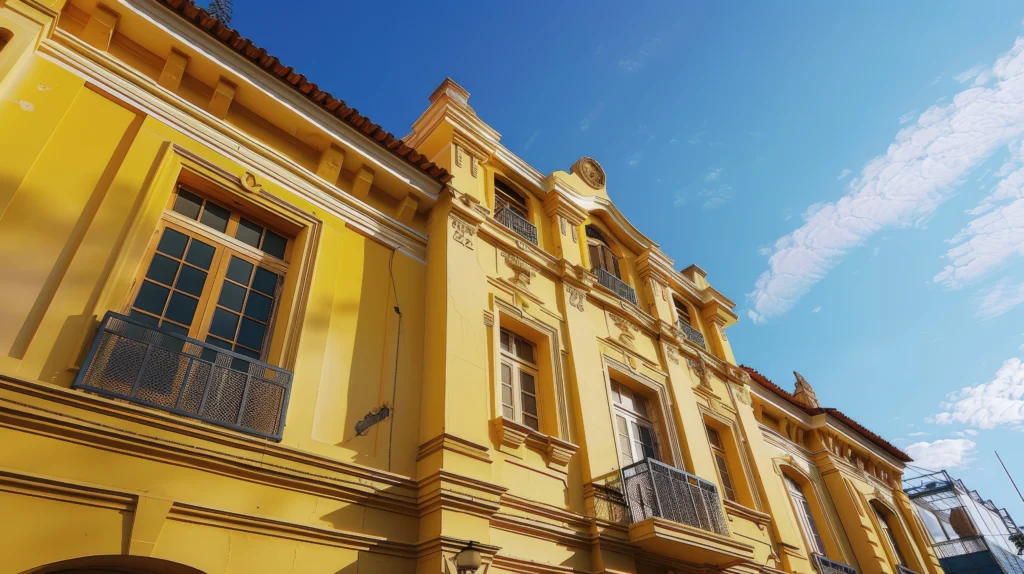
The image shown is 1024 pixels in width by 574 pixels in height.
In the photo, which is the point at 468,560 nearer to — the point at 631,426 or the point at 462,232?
the point at 462,232

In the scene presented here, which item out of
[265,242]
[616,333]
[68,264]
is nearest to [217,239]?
[265,242]

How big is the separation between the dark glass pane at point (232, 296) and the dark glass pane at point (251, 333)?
16cm

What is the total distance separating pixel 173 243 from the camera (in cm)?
590

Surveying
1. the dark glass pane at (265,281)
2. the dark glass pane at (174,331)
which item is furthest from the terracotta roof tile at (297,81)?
the dark glass pane at (174,331)

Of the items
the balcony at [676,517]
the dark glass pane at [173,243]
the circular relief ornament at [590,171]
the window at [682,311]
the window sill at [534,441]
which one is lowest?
the balcony at [676,517]

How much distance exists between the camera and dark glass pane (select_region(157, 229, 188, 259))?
19.0ft

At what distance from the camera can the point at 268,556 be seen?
4812 mm

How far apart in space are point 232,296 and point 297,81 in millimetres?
2806

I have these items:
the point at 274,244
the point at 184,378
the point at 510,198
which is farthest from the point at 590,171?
the point at 184,378

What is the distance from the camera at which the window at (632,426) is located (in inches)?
358

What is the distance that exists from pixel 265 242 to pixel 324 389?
6.26 ft

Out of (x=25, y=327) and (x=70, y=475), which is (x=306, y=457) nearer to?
(x=70, y=475)

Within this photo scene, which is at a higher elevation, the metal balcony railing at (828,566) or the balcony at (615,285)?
the balcony at (615,285)

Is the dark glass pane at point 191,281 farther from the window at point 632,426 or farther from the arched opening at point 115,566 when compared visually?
the window at point 632,426
